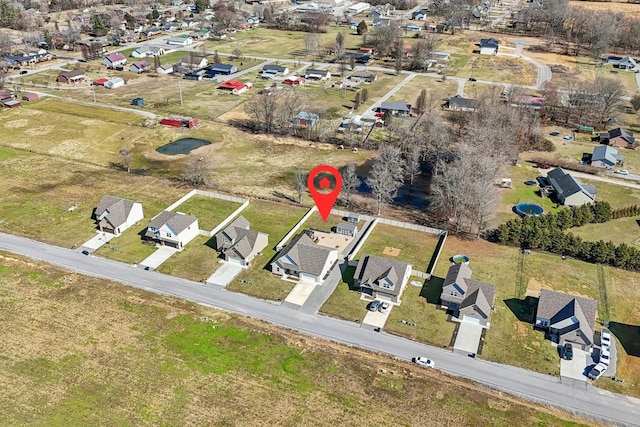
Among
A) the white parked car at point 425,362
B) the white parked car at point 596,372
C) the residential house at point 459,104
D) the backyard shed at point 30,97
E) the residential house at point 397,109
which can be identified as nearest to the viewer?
the white parked car at point 596,372

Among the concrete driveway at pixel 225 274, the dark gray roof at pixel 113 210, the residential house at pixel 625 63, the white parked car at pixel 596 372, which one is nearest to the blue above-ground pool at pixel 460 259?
the white parked car at pixel 596 372

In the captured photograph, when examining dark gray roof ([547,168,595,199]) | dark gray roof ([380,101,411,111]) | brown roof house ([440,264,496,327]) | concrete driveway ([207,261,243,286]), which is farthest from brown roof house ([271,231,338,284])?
dark gray roof ([380,101,411,111])

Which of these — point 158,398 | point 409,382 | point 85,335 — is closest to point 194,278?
point 85,335

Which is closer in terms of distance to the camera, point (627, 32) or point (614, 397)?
point (614, 397)

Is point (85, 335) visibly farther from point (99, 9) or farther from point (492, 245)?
point (99, 9)

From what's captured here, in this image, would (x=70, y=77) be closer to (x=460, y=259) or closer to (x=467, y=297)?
(x=460, y=259)

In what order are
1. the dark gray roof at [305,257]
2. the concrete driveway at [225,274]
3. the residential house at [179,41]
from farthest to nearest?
the residential house at [179,41] < the dark gray roof at [305,257] < the concrete driveway at [225,274]

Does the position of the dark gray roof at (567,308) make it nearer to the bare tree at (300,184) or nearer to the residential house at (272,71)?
the bare tree at (300,184)
